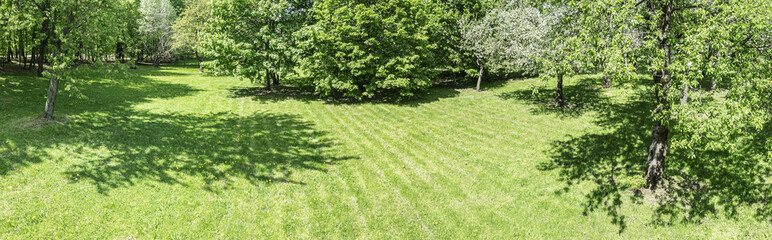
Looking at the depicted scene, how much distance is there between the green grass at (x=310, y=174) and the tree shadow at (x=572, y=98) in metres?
0.55

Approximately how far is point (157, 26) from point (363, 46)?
41.7m

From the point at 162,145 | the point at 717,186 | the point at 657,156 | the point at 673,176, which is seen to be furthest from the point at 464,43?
the point at 162,145

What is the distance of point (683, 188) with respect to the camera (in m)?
11.3

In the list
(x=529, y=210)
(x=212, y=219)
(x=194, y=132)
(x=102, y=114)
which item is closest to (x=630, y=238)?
(x=529, y=210)

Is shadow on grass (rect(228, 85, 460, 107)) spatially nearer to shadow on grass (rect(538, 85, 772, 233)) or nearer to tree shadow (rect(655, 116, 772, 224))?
shadow on grass (rect(538, 85, 772, 233))

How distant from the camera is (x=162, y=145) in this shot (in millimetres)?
14008

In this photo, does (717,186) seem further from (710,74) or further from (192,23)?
(192,23)

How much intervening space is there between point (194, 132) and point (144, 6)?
4777 centimetres

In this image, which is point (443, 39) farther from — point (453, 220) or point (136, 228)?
point (136, 228)

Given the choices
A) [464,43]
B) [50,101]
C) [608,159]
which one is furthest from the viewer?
[464,43]

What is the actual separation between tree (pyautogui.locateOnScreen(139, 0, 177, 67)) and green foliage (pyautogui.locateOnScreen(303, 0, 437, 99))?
117 feet

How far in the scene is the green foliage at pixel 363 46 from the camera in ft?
83.0

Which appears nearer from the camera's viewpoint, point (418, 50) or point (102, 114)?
point (102, 114)

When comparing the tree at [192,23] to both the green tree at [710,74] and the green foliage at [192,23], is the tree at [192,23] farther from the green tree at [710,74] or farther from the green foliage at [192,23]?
the green tree at [710,74]
